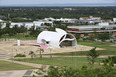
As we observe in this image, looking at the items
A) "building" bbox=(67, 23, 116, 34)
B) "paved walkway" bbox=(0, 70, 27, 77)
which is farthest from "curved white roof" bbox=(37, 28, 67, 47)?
"paved walkway" bbox=(0, 70, 27, 77)

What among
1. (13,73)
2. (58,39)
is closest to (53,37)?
(58,39)

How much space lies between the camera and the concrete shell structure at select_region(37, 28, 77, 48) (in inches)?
2816

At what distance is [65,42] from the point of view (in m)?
74.2

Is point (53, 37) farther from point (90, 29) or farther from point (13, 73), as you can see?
point (90, 29)

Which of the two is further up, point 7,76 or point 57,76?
point 57,76

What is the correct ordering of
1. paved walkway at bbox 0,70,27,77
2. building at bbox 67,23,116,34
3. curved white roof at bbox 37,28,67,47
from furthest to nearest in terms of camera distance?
1. building at bbox 67,23,116,34
2. curved white roof at bbox 37,28,67,47
3. paved walkway at bbox 0,70,27,77

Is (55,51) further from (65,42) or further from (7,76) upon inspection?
(7,76)

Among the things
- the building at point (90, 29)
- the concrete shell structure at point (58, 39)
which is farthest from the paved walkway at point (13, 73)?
the building at point (90, 29)

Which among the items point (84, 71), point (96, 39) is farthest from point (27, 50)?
point (84, 71)

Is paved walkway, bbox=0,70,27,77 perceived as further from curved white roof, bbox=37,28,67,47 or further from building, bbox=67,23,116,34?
building, bbox=67,23,116,34

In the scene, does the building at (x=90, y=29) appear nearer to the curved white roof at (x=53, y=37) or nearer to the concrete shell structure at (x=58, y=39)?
the curved white roof at (x=53, y=37)

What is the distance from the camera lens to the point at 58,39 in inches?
2805

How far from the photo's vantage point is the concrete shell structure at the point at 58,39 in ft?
235

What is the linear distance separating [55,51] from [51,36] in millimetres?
10078
